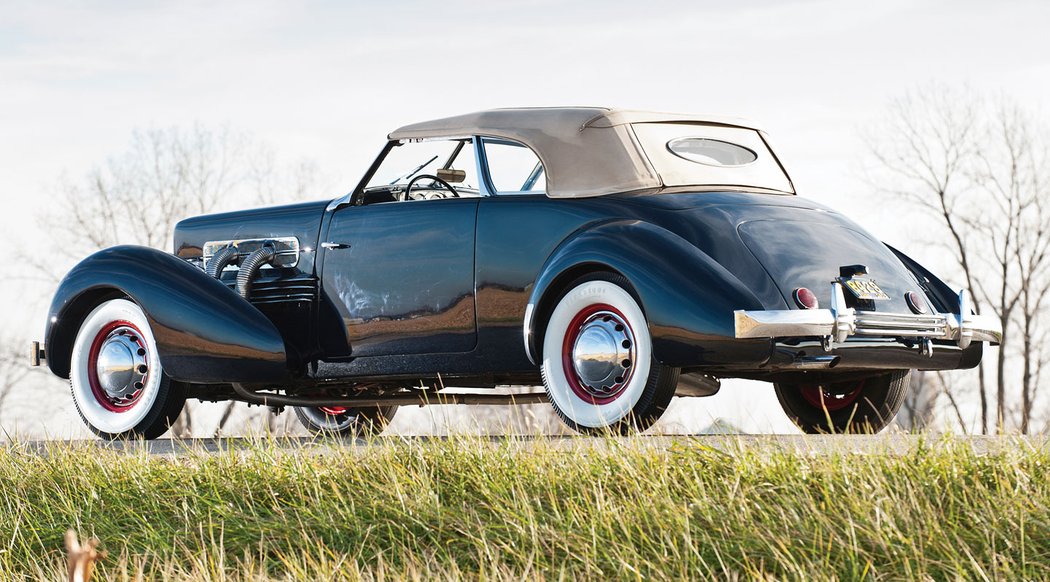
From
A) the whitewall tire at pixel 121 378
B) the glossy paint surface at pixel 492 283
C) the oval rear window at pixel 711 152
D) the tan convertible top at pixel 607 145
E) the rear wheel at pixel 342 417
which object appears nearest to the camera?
the glossy paint surface at pixel 492 283

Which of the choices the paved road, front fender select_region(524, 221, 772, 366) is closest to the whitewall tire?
the paved road

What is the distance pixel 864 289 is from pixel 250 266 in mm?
3827

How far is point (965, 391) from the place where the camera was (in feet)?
88.3

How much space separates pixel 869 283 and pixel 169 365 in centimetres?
406

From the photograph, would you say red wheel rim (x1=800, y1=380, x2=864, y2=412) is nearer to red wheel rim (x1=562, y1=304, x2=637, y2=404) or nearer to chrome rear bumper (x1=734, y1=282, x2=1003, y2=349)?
chrome rear bumper (x1=734, y1=282, x2=1003, y2=349)

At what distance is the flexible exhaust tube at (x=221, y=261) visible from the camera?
8.32m

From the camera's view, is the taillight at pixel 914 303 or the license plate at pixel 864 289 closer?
the license plate at pixel 864 289

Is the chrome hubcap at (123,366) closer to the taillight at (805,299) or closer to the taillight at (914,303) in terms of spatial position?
the taillight at (805,299)

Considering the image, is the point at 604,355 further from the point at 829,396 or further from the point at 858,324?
the point at 829,396

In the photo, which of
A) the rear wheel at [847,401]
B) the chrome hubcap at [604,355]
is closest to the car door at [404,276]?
the chrome hubcap at [604,355]

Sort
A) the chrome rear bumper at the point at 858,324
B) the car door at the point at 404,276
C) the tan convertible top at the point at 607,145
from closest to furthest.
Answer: the chrome rear bumper at the point at 858,324 < the tan convertible top at the point at 607,145 < the car door at the point at 404,276

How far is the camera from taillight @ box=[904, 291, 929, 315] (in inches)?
261

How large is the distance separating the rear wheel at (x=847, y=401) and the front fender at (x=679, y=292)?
1.49 metres

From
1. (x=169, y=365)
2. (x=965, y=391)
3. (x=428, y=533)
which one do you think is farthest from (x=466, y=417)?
(x=965, y=391)
